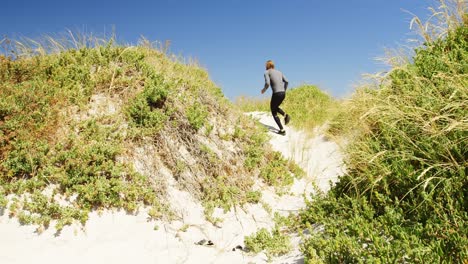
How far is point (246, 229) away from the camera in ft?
20.9

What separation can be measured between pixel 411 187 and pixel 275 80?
299 inches

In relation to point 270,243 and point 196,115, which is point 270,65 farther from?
point 270,243

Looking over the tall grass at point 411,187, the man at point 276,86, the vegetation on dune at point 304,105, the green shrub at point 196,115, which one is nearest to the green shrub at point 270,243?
the tall grass at point 411,187

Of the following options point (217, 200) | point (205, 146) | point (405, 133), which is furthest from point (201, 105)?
point (405, 133)

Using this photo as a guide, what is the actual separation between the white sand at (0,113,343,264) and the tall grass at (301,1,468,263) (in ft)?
2.81

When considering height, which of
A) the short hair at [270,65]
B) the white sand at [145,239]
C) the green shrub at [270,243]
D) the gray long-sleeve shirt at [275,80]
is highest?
the short hair at [270,65]

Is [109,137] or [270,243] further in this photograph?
[109,137]

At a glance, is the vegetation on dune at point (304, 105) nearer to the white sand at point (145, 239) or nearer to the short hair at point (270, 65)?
the short hair at point (270, 65)

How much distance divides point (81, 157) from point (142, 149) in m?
1.22

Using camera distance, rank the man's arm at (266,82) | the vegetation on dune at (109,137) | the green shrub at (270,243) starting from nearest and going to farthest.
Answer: the green shrub at (270,243) < the vegetation on dune at (109,137) < the man's arm at (266,82)

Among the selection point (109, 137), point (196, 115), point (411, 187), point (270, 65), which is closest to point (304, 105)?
point (270, 65)

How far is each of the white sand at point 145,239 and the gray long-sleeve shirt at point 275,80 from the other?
5522mm

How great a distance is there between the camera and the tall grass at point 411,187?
3.59 m

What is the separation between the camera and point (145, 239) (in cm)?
554
